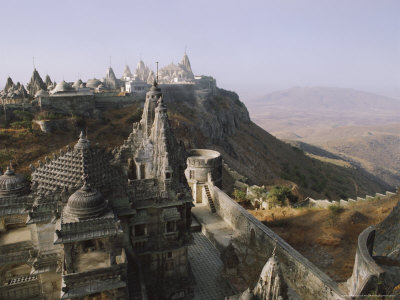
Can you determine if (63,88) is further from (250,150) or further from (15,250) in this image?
(15,250)

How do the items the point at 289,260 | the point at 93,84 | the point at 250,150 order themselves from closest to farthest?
1. the point at 289,260
2. the point at 93,84
3. the point at 250,150

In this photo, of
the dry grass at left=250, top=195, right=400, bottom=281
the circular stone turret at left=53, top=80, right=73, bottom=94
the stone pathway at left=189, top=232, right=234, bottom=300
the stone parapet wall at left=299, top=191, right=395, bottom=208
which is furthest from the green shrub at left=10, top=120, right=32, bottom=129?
the stone parapet wall at left=299, top=191, right=395, bottom=208

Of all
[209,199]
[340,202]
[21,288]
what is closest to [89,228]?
[21,288]

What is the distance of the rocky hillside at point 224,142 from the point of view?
42.5 metres

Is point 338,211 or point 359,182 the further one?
point 359,182

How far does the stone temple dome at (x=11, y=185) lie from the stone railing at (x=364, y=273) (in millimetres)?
15099

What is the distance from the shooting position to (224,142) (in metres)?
73.0

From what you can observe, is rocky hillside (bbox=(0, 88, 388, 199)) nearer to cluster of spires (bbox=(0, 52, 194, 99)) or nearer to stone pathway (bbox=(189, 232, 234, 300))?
cluster of spires (bbox=(0, 52, 194, 99))

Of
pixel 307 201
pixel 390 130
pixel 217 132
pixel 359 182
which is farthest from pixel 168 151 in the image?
pixel 390 130

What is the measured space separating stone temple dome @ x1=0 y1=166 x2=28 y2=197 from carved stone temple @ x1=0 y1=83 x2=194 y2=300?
0.04 metres

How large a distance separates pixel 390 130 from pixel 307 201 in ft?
634

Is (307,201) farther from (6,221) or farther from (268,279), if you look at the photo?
(6,221)

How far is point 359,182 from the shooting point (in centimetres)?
6731

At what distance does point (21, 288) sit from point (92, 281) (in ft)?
16.0
